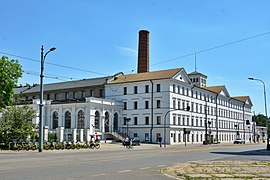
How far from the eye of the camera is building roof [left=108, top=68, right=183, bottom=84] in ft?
246

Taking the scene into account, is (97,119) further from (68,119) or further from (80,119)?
(68,119)

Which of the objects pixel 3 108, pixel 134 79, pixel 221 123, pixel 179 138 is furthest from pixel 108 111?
pixel 221 123

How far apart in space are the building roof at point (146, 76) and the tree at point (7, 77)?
3769 cm

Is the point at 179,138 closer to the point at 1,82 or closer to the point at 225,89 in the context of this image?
the point at 225,89

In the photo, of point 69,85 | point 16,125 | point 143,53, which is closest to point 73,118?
point 69,85

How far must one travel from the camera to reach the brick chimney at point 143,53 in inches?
3406

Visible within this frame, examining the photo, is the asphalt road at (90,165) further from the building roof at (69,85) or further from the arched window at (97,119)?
the building roof at (69,85)

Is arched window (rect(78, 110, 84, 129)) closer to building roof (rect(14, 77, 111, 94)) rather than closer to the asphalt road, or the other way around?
building roof (rect(14, 77, 111, 94))

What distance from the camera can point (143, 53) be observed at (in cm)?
8650

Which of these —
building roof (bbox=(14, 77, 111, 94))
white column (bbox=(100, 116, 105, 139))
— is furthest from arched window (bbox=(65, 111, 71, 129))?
building roof (bbox=(14, 77, 111, 94))

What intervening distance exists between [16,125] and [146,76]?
40.6 m

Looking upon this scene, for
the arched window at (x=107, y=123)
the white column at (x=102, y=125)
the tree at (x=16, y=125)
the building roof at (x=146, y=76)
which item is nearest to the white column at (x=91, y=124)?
the white column at (x=102, y=125)

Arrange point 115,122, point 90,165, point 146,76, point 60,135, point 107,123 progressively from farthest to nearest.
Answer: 1. point 146,76
2. point 115,122
3. point 107,123
4. point 60,135
5. point 90,165

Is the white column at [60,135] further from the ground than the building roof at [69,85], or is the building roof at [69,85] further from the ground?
the building roof at [69,85]
